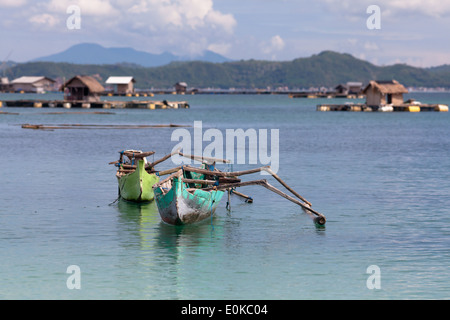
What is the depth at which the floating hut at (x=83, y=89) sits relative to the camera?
132 meters

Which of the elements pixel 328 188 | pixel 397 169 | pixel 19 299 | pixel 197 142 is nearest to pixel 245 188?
pixel 328 188

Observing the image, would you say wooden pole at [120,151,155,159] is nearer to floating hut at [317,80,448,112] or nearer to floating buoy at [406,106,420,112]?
floating hut at [317,80,448,112]

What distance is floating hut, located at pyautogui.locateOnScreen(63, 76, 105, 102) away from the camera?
132 m

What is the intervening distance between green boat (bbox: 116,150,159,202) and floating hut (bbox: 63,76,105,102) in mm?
103719

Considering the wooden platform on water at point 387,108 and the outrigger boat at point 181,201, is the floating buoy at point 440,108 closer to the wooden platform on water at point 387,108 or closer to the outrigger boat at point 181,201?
the wooden platform on water at point 387,108

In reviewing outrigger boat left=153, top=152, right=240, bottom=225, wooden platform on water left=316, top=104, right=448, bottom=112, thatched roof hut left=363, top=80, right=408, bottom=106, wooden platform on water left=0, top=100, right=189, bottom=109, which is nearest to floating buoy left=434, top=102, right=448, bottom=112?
wooden platform on water left=316, top=104, right=448, bottom=112

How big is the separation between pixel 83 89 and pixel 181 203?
118 meters

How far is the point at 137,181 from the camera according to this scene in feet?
96.6

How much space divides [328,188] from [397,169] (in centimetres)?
1191

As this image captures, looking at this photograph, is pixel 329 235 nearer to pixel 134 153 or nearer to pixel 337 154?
pixel 134 153

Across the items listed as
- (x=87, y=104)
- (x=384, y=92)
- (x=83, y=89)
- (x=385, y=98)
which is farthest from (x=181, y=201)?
(x=83, y=89)

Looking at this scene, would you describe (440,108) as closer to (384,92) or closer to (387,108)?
(387,108)

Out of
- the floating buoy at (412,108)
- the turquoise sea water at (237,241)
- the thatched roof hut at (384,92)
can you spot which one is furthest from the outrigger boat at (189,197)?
the floating buoy at (412,108)

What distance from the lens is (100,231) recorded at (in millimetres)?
24406
